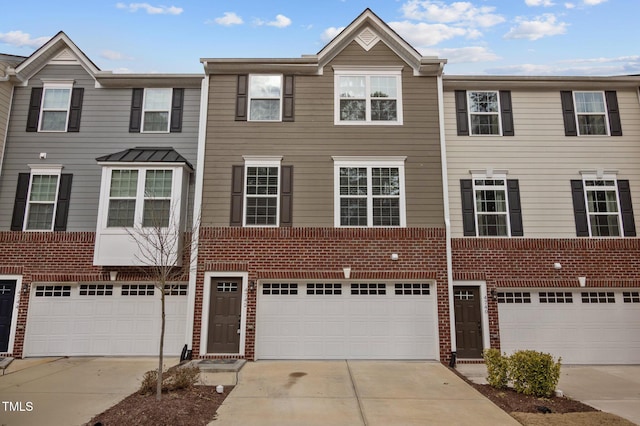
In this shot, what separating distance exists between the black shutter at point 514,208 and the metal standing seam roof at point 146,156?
30.6 feet

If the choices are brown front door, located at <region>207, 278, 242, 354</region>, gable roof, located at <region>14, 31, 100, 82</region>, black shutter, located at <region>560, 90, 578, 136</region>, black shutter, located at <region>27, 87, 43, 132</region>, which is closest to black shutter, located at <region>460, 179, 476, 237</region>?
black shutter, located at <region>560, 90, 578, 136</region>

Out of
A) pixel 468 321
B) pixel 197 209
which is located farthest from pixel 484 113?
pixel 197 209

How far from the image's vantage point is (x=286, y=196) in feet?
34.4

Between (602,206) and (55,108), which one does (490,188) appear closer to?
(602,206)

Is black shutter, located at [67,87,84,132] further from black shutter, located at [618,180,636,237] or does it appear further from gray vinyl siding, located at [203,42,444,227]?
black shutter, located at [618,180,636,237]

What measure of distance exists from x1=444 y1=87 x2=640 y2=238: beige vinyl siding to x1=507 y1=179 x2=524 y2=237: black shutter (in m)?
0.15

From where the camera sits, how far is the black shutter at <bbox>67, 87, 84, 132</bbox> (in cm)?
1120

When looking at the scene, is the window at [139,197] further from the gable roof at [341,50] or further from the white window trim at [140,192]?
the gable roof at [341,50]

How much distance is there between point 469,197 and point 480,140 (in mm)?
1834

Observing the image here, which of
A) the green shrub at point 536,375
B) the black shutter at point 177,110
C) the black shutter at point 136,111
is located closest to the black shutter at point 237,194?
the black shutter at point 177,110

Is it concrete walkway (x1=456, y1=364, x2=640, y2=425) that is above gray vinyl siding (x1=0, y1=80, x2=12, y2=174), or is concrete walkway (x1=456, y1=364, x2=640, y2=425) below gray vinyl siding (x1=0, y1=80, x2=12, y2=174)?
below

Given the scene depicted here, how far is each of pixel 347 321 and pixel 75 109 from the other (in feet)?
33.6

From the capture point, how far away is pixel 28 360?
9.84 meters

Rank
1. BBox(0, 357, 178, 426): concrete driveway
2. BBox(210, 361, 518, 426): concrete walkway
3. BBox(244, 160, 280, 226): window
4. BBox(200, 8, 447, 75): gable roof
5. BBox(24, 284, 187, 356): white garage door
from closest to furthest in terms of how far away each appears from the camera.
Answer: BBox(210, 361, 518, 426): concrete walkway → BBox(0, 357, 178, 426): concrete driveway → BBox(24, 284, 187, 356): white garage door → BBox(244, 160, 280, 226): window → BBox(200, 8, 447, 75): gable roof
